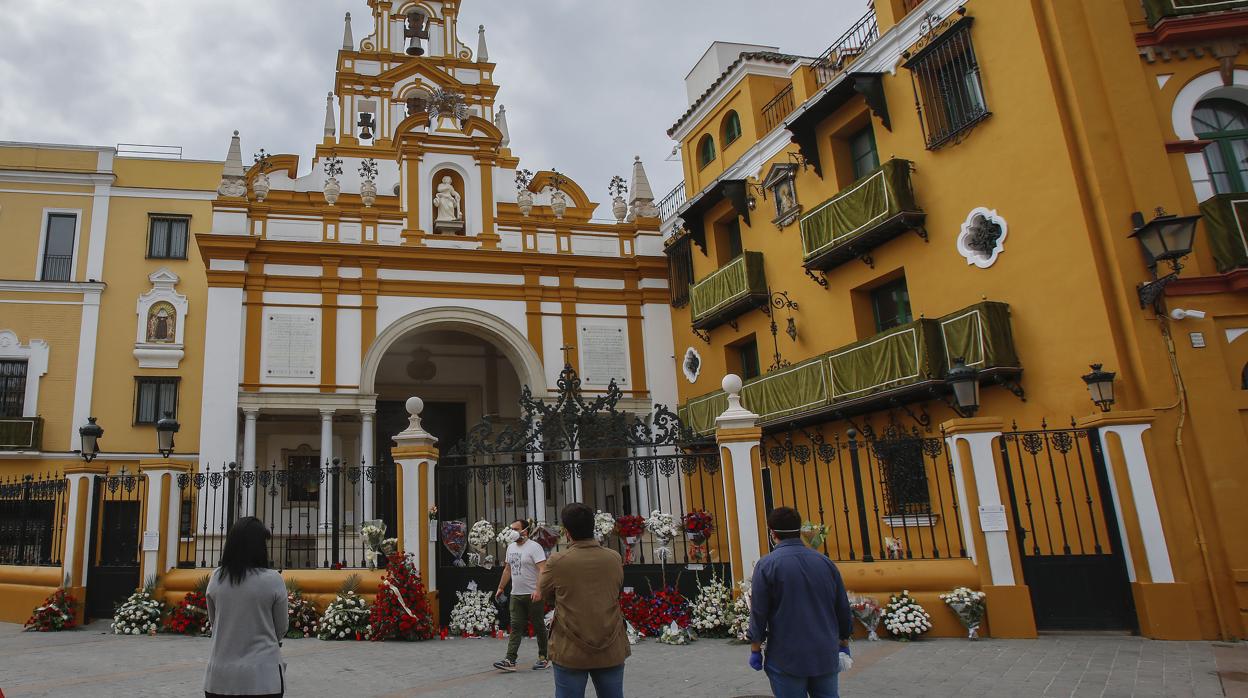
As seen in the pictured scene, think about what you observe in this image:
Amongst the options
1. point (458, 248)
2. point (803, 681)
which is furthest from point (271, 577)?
point (458, 248)

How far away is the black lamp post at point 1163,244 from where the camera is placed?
9719 mm

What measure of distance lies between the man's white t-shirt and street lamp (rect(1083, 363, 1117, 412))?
22.2 ft

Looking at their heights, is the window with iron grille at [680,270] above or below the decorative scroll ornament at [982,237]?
above

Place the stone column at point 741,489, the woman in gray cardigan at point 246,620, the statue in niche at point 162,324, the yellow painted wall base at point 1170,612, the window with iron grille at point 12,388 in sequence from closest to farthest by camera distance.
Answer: the woman in gray cardigan at point 246,620, the yellow painted wall base at point 1170,612, the stone column at point 741,489, the window with iron grille at point 12,388, the statue in niche at point 162,324

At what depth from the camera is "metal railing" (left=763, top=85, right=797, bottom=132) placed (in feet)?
57.3

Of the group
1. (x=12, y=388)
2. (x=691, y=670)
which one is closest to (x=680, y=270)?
(x=691, y=670)

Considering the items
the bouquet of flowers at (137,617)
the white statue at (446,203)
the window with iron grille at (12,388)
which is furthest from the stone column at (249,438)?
the window with iron grille at (12,388)

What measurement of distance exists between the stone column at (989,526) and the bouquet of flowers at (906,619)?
708 millimetres

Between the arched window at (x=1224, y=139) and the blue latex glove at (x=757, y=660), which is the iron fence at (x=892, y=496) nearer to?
the arched window at (x=1224, y=139)

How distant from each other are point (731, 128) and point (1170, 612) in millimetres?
13569

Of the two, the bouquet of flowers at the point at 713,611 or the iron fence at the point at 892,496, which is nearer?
the bouquet of flowers at the point at 713,611

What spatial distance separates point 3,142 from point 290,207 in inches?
391

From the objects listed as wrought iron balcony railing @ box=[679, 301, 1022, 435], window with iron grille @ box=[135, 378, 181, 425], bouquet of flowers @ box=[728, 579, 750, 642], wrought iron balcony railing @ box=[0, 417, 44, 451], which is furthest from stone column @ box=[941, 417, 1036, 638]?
wrought iron balcony railing @ box=[0, 417, 44, 451]

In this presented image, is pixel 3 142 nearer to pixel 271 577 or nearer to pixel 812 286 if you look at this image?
pixel 812 286
